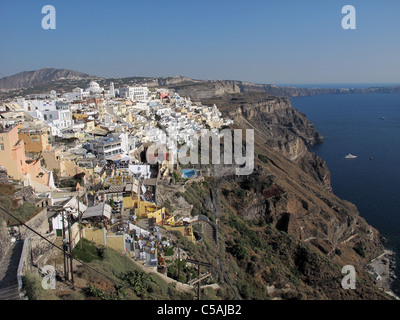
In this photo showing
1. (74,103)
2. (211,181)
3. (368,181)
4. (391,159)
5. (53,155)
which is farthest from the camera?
(391,159)

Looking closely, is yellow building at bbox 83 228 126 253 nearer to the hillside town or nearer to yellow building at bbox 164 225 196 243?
the hillside town

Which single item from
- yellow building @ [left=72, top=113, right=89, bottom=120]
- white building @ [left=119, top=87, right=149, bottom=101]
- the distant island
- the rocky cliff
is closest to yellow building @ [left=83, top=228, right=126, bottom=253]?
the rocky cliff

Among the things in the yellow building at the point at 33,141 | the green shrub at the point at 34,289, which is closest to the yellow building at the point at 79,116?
the yellow building at the point at 33,141

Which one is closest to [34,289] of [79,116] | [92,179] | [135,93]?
[92,179]

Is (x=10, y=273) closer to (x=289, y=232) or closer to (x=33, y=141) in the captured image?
(x=33, y=141)
